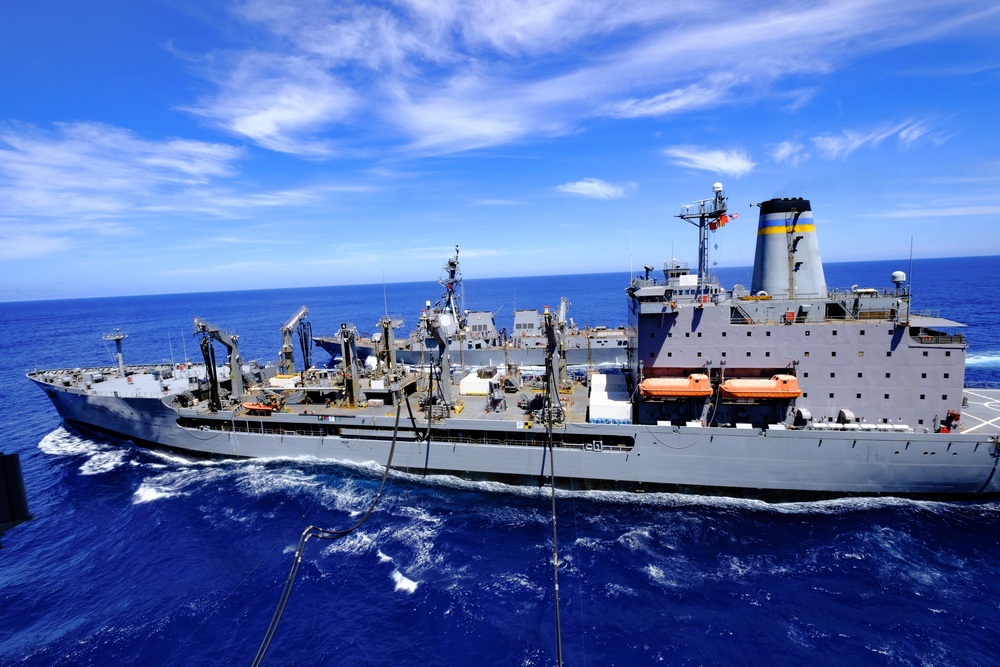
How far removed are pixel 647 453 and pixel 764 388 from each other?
20.6 ft

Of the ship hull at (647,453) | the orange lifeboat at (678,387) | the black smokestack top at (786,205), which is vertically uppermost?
the black smokestack top at (786,205)

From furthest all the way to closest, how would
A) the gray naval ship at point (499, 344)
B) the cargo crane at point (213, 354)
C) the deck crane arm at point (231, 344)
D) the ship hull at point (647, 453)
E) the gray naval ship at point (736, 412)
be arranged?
the gray naval ship at point (499, 344), the cargo crane at point (213, 354), the deck crane arm at point (231, 344), the gray naval ship at point (736, 412), the ship hull at point (647, 453)

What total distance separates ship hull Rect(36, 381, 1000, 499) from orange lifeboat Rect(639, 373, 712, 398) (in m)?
1.62

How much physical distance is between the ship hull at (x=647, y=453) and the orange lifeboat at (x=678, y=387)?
1.62 meters

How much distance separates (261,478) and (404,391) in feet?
31.1

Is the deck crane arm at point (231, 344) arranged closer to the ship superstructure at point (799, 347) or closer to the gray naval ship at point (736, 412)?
the gray naval ship at point (736, 412)

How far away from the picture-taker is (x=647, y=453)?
925 inches

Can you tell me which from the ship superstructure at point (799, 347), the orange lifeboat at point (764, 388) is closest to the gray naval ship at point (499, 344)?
the ship superstructure at point (799, 347)

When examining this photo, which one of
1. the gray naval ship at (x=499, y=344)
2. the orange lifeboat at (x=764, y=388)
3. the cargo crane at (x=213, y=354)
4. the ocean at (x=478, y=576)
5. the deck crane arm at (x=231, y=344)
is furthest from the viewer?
the gray naval ship at (x=499, y=344)

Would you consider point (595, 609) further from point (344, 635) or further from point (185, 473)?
point (185, 473)

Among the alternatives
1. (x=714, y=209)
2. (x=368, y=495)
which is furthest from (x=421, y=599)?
(x=714, y=209)

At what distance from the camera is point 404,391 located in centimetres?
3002

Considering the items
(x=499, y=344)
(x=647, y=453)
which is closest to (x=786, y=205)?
(x=647, y=453)

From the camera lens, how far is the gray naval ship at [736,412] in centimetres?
2183
